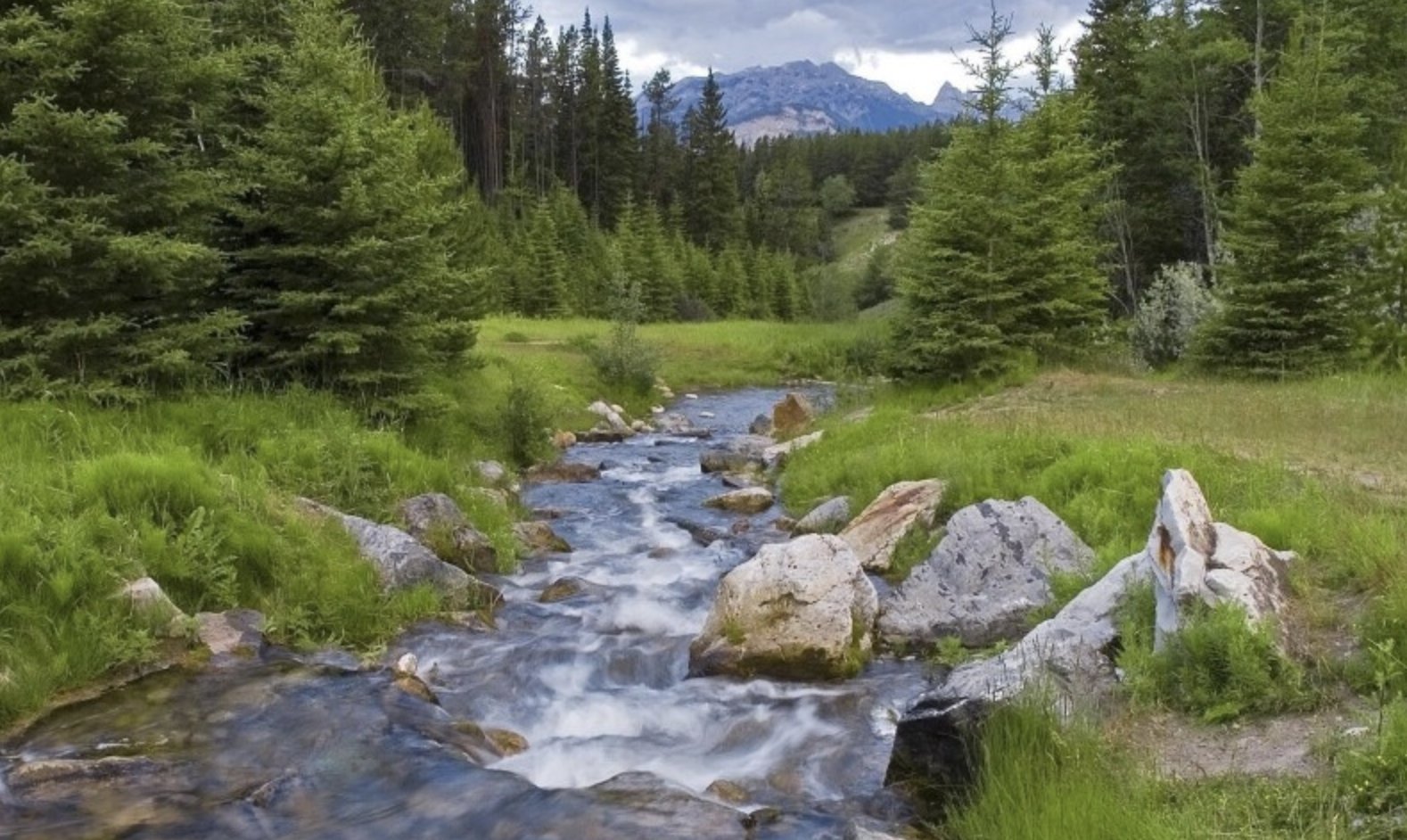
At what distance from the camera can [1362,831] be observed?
3.89 metres

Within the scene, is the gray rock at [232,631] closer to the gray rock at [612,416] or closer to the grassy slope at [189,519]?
the grassy slope at [189,519]

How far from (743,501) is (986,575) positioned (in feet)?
18.4

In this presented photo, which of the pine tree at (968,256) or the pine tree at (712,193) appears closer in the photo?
the pine tree at (968,256)

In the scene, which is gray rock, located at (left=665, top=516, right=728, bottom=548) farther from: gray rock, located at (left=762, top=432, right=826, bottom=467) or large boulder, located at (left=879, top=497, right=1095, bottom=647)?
gray rock, located at (left=762, top=432, right=826, bottom=467)

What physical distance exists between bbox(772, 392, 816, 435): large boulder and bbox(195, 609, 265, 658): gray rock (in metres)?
14.0

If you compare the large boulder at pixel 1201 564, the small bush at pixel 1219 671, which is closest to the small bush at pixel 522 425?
the large boulder at pixel 1201 564

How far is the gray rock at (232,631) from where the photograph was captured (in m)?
7.66

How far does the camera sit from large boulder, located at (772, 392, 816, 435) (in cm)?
2120

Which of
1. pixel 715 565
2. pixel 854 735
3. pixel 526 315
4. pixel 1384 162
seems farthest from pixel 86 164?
pixel 526 315

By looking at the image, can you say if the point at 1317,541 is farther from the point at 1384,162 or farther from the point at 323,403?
the point at 1384,162

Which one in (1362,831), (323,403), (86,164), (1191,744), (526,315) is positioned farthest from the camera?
(526,315)

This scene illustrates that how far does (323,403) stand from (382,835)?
7.77m

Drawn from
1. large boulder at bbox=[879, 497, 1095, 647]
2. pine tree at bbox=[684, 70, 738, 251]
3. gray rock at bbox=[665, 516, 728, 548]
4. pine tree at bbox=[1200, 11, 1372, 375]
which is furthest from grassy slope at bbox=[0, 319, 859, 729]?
pine tree at bbox=[684, 70, 738, 251]

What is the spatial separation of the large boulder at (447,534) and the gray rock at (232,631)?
231 centimetres
